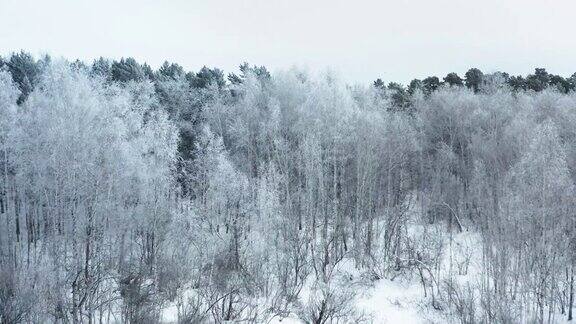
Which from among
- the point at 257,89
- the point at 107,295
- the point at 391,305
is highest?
the point at 257,89

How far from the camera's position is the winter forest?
22.6m

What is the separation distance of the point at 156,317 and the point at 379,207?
715 inches

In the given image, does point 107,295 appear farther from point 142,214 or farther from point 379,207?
point 379,207

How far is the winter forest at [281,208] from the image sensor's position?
2262 centimetres

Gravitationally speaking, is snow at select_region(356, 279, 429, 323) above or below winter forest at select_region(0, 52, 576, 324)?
below

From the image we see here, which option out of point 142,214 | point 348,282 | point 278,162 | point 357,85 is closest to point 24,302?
point 142,214

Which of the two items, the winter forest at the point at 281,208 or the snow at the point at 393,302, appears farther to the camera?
the snow at the point at 393,302

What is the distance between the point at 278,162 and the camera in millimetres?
35500

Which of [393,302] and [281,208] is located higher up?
[281,208]

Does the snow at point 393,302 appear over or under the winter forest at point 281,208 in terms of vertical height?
under

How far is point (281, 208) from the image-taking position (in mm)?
30938

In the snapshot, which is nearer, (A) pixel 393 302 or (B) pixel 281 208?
(A) pixel 393 302

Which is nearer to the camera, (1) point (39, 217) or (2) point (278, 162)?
(1) point (39, 217)

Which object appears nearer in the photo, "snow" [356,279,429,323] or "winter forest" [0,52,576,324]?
"winter forest" [0,52,576,324]
